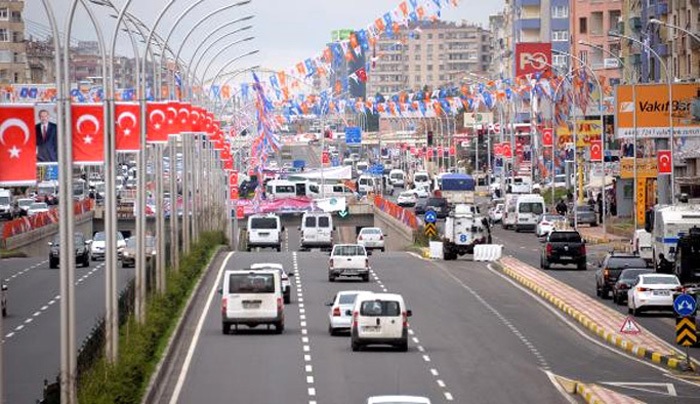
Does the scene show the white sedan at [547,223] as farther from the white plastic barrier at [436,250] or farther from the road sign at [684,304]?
the road sign at [684,304]

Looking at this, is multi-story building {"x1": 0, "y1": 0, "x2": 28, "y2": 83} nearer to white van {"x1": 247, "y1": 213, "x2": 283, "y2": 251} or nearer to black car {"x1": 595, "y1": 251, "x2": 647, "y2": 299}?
white van {"x1": 247, "y1": 213, "x2": 283, "y2": 251}

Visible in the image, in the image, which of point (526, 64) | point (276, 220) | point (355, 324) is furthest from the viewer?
point (526, 64)

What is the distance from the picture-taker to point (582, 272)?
74875 millimetres

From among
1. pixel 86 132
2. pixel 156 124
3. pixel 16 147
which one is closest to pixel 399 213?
pixel 156 124

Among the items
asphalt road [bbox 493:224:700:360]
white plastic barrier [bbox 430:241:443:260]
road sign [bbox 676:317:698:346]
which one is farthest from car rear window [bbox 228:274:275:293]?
white plastic barrier [bbox 430:241:443:260]

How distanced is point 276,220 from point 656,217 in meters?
30.5

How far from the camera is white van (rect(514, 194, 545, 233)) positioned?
366 ft

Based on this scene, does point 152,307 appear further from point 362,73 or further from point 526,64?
point 526,64

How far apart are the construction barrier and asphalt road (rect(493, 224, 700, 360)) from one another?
4663 millimetres

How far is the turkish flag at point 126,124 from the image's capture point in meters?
37.0

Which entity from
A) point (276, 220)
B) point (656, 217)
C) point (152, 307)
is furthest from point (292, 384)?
point (276, 220)

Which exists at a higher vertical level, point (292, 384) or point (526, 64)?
point (526, 64)

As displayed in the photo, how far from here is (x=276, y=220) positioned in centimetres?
9506

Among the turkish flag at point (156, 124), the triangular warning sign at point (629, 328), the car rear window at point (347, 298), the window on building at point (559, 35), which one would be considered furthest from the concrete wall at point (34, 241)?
the window on building at point (559, 35)
